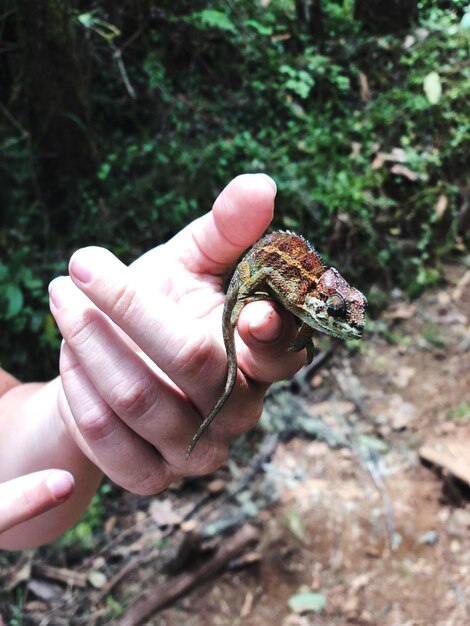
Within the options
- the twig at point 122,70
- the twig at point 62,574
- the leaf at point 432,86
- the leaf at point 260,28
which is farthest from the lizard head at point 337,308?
the leaf at point 260,28

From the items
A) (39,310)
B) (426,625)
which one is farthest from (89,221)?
(426,625)

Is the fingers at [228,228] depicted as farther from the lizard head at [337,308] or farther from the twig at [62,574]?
the twig at [62,574]

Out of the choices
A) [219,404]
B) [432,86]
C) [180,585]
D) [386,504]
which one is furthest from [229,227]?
[432,86]

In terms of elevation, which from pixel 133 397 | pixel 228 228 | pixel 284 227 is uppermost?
pixel 228 228

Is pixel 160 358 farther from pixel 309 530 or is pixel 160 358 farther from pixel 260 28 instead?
pixel 260 28

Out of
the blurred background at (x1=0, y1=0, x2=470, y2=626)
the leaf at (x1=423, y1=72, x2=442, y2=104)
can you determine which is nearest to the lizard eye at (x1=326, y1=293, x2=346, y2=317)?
the blurred background at (x1=0, y1=0, x2=470, y2=626)
